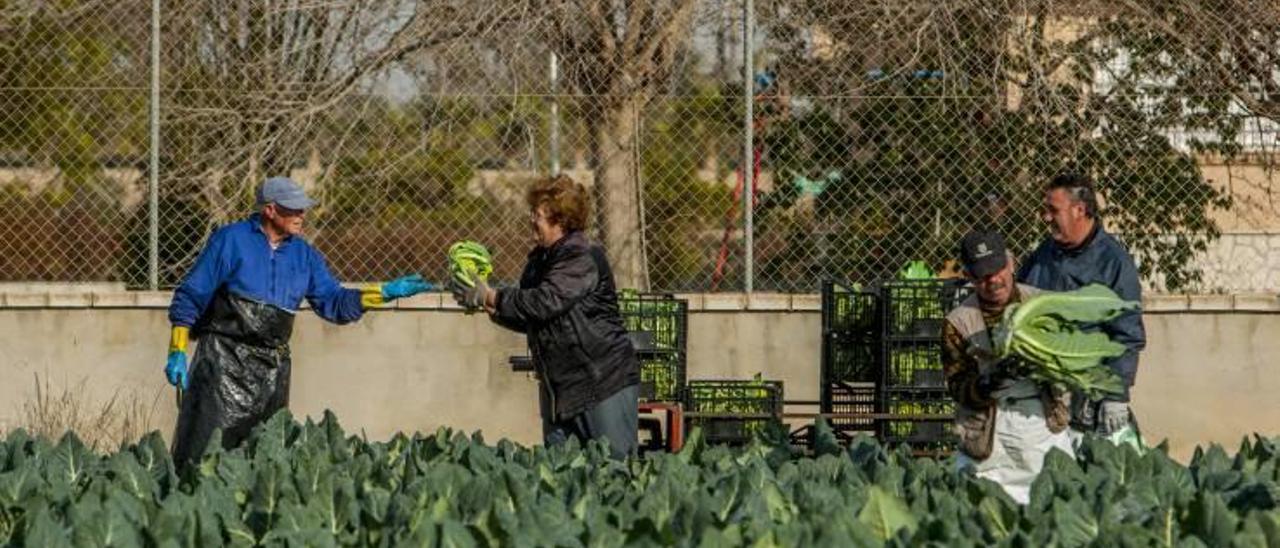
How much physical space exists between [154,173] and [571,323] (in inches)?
191

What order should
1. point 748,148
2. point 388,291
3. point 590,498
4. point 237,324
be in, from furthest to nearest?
point 748,148 < point 388,291 < point 237,324 < point 590,498

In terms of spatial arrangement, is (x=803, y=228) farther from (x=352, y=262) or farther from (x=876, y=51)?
(x=352, y=262)

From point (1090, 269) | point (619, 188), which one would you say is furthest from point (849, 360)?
point (1090, 269)

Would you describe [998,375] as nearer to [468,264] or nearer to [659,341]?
[468,264]

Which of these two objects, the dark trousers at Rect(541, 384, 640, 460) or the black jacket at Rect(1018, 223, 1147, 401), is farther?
the dark trousers at Rect(541, 384, 640, 460)

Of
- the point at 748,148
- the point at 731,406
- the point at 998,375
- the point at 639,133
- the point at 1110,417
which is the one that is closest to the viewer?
the point at 998,375

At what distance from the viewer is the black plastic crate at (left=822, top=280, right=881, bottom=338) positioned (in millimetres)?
11531

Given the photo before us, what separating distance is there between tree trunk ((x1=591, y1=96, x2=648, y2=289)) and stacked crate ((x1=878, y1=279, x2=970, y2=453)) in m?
2.36

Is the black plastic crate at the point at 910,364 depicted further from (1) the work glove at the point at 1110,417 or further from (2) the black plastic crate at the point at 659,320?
(1) the work glove at the point at 1110,417

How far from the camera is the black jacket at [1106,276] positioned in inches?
343

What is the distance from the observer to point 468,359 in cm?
1315

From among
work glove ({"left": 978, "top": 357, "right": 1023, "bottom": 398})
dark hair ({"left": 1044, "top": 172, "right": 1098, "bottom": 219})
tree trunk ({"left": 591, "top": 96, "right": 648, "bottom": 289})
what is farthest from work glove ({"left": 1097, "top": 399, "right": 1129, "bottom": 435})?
tree trunk ({"left": 591, "top": 96, "right": 648, "bottom": 289})

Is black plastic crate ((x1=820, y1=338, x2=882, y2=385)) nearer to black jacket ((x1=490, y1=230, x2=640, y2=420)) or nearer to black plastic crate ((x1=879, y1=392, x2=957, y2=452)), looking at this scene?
black plastic crate ((x1=879, y1=392, x2=957, y2=452))

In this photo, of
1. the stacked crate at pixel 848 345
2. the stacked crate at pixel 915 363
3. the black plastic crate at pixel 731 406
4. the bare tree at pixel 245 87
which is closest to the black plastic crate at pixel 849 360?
the stacked crate at pixel 848 345
